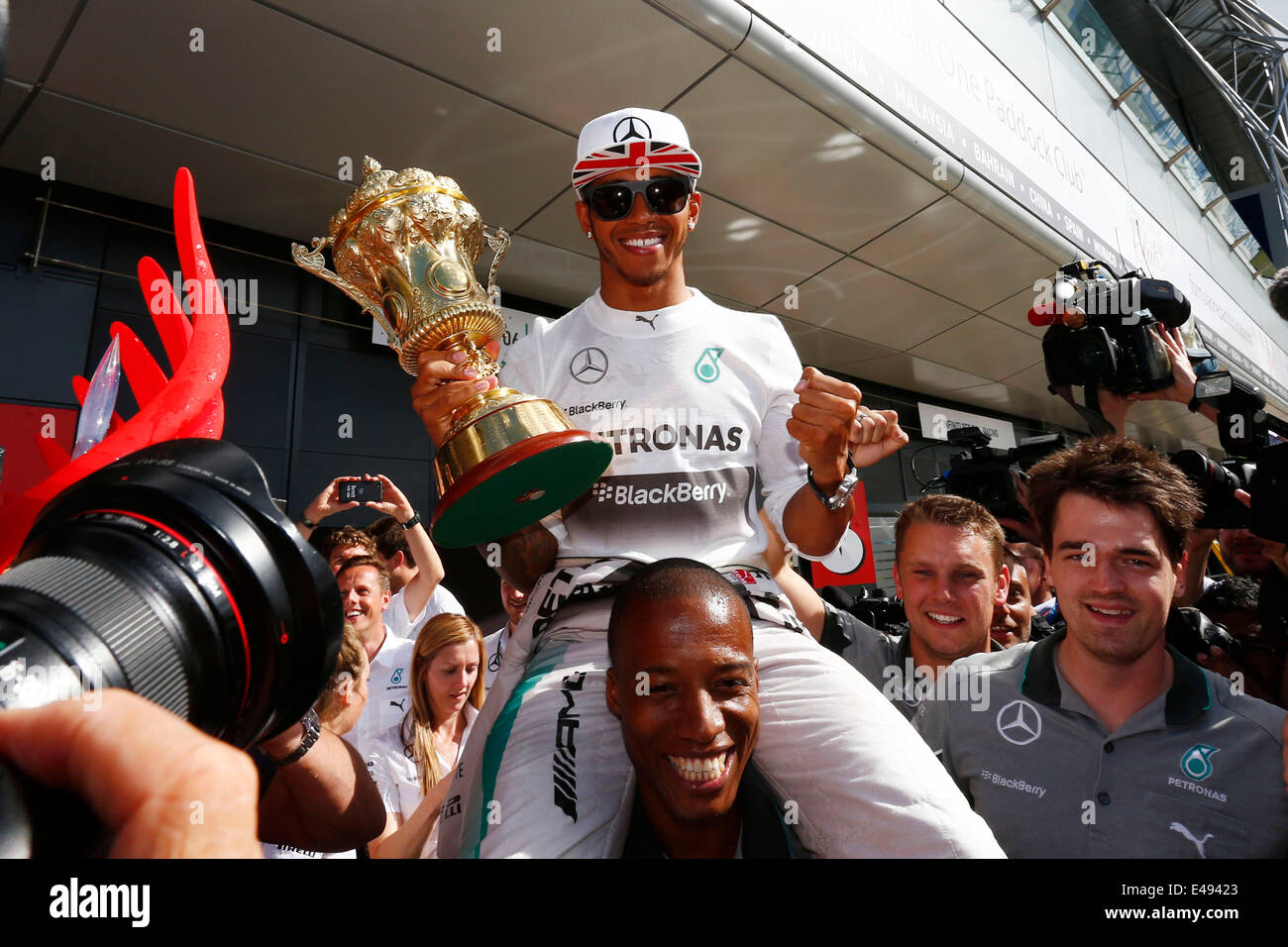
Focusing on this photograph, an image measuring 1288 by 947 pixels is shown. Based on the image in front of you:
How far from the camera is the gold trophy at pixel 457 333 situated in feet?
3.51

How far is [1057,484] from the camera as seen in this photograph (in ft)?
5.31

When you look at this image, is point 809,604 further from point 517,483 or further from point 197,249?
point 197,249

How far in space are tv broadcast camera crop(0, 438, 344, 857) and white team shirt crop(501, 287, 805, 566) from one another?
0.62 m

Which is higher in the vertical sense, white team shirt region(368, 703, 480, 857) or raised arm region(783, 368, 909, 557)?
raised arm region(783, 368, 909, 557)

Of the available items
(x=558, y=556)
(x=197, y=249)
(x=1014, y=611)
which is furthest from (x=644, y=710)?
(x=1014, y=611)

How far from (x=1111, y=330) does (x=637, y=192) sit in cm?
169

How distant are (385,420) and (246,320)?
0.79 m

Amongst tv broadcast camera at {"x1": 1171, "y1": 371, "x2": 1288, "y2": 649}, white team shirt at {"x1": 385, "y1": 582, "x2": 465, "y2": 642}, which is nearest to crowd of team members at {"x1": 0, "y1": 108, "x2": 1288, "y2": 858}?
tv broadcast camera at {"x1": 1171, "y1": 371, "x2": 1288, "y2": 649}

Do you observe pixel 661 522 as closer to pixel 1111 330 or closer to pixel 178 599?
A: pixel 178 599

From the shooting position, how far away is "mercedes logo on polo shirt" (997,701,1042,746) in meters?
1.44

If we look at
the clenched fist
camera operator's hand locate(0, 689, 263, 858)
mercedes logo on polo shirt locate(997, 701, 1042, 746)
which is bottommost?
mercedes logo on polo shirt locate(997, 701, 1042, 746)

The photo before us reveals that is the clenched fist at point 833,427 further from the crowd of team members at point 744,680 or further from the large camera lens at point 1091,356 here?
the large camera lens at point 1091,356

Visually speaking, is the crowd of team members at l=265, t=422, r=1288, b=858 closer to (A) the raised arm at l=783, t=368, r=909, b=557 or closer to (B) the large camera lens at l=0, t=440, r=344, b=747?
(A) the raised arm at l=783, t=368, r=909, b=557

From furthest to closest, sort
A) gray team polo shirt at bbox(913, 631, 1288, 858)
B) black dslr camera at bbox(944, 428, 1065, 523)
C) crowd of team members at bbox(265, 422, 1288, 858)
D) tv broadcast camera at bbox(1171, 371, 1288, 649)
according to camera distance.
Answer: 1. black dslr camera at bbox(944, 428, 1065, 523)
2. tv broadcast camera at bbox(1171, 371, 1288, 649)
3. gray team polo shirt at bbox(913, 631, 1288, 858)
4. crowd of team members at bbox(265, 422, 1288, 858)
